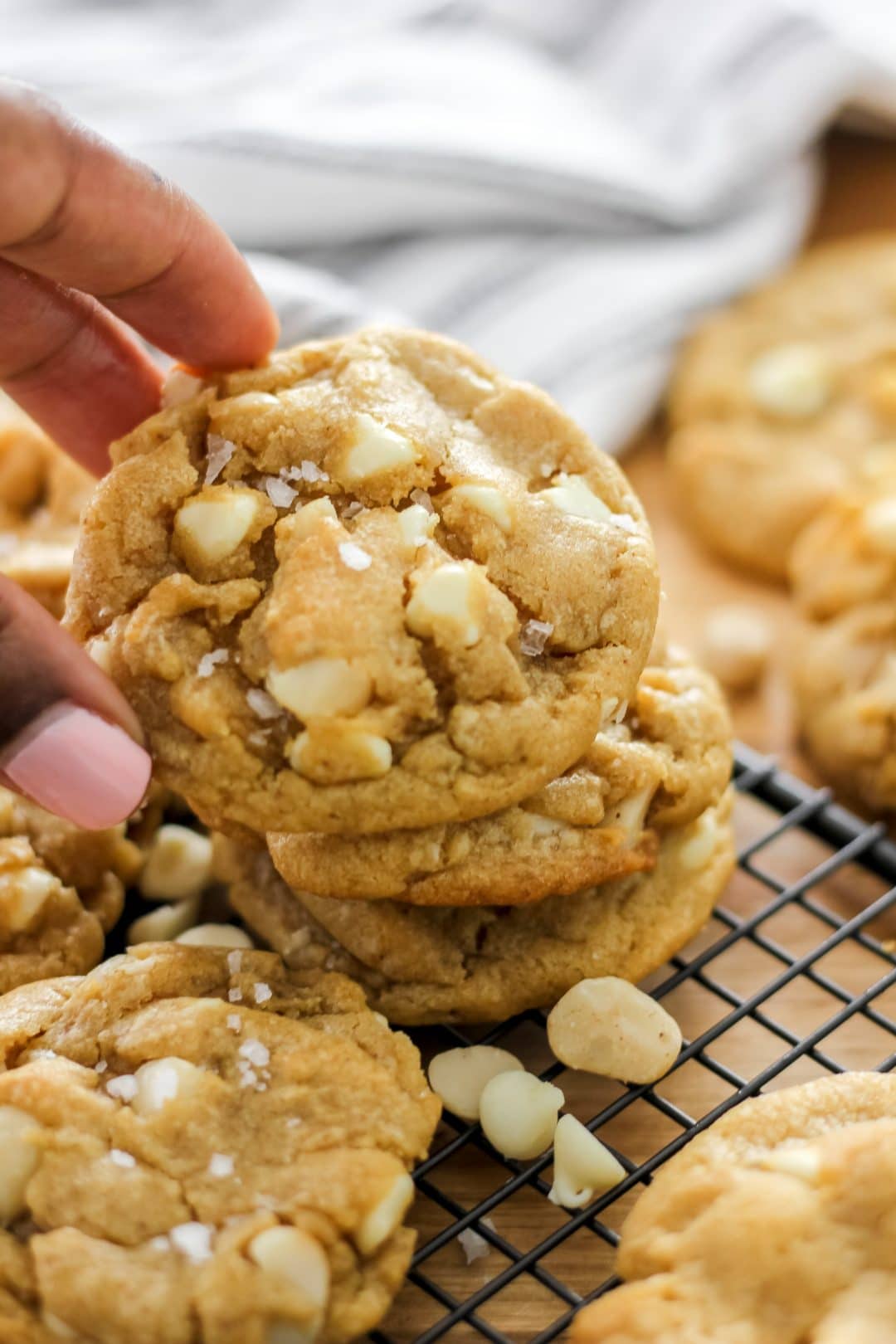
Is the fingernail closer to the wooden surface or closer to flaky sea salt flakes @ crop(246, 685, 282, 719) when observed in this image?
flaky sea salt flakes @ crop(246, 685, 282, 719)

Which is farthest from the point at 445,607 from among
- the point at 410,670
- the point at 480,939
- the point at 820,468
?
the point at 820,468

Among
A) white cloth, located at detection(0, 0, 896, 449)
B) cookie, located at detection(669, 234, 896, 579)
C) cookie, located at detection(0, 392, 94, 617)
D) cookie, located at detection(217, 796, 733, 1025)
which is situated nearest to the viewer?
cookie, located at detection(217, 796, 733, 1025)

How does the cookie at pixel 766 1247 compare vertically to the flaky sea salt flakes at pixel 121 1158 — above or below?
below

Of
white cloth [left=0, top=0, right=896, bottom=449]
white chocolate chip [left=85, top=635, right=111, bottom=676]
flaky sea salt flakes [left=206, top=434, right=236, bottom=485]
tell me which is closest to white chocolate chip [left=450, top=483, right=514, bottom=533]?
flaky sea salt flakes [left=206, top=434, right=236, bottom=485]

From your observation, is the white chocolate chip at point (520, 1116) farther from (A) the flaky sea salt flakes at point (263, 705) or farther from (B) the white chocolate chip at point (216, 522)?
(B) the white chocolate chip at point (216, 522)

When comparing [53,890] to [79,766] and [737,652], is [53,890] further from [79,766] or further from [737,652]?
[737,652]

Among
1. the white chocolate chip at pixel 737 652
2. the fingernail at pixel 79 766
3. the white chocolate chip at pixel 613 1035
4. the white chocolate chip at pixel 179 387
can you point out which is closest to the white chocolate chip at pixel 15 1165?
the fingernail at pixel 79 766

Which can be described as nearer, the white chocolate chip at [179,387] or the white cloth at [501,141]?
the white chocolate chip at [179,387]
